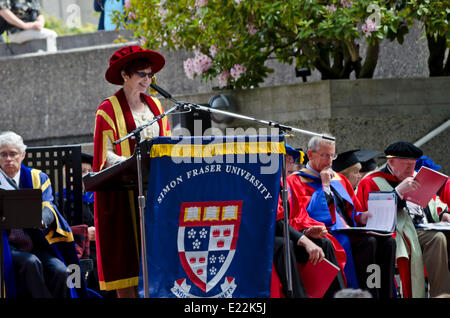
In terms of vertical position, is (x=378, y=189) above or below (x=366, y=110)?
below

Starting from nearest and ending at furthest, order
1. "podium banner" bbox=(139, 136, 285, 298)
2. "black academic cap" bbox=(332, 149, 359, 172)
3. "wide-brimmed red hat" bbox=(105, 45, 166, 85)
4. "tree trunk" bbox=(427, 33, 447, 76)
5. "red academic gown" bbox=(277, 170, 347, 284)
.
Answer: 1. "podium banner" bbox=(139, 136, 285, 298)
2. "wide-brimmed red hat" bbox=(105, 45, 166, 85)
3. "red academic gown" bbox=(277, 170, 347, 284)
4. "black academic cap" bbox=(332, 149, 359, 172)
5. "tree trunk" bbox=(427, 33, 447, 76)

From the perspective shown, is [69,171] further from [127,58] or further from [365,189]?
[365,189]

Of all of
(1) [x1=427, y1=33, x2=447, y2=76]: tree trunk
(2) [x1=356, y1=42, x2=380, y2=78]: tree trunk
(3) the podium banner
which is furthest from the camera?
(1) [x1=427, y1=33, x2=447, y2=76]: tree trunk

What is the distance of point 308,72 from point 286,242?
5.36m

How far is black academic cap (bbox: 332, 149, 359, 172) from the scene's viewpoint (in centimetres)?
856

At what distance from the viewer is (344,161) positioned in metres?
8.61

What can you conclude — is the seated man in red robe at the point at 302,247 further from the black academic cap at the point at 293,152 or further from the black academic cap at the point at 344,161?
the black academic cap at the point at 344,161

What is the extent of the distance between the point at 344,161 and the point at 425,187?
1.32 m

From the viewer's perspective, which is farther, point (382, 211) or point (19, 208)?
point (382, 211)

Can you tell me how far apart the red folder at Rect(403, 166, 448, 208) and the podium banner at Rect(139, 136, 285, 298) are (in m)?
1.89

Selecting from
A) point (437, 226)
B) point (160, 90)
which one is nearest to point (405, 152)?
point (437, 226)

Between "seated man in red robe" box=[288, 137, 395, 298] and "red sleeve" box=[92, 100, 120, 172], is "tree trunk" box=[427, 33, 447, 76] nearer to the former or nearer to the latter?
"seated man in red robe" box=[288, 137, 395, 298]

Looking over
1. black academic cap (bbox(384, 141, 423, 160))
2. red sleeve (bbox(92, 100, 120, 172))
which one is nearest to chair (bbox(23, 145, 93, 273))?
red sleeve (bbox(92, 100, 120, 172))

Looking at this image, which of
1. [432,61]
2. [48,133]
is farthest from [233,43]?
[48,133]
